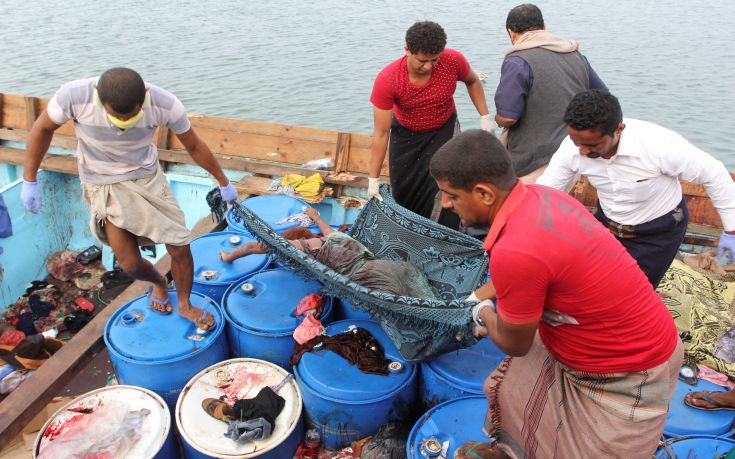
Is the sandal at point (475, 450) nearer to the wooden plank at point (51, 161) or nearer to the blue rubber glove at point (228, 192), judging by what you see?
the blue rubber glove at point (228, 192)

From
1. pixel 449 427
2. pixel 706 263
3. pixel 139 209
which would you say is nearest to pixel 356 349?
pixel 449 427

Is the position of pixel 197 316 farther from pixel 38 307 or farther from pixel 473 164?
pixel 38 307

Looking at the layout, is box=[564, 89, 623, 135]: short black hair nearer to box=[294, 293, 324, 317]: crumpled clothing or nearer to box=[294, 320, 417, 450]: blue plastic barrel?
box=[294, 320, 417, 450]: blue plastic barrel

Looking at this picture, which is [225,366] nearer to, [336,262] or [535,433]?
[336,262]

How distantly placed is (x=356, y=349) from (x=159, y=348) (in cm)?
106

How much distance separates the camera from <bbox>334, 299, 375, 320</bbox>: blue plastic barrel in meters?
3.32

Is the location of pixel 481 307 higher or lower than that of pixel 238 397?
higher

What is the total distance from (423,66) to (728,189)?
1728 mm

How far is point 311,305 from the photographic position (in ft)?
10.3

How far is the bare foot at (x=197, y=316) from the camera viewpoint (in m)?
3.10

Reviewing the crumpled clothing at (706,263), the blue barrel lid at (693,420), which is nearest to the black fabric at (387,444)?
the blue barrel lid at (693,420)

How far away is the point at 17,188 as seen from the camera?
4848 mm

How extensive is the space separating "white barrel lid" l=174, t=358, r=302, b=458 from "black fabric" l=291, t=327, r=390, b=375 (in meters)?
0.18

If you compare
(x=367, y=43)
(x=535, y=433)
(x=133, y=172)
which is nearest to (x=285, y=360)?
(x=133, y=172)
